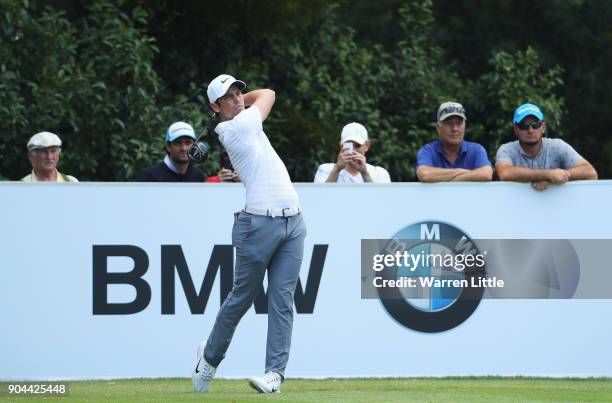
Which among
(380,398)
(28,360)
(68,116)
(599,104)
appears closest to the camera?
(380,398)

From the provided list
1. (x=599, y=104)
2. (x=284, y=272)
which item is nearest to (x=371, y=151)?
(x=599, y=104)

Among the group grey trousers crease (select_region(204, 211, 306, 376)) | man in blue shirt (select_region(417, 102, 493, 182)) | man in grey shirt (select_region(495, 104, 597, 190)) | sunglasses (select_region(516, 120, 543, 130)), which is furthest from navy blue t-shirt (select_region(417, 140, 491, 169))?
grey trousers crease (select_region(204, 211, 306, 376))

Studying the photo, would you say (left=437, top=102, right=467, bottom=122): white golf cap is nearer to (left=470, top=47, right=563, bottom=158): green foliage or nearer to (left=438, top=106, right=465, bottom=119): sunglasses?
(left=438, top=106, right=465, bottom=119): sunglasses

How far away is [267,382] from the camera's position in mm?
8461

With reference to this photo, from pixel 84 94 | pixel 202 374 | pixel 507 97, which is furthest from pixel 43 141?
pixel 507 97

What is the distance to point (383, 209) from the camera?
415 inches

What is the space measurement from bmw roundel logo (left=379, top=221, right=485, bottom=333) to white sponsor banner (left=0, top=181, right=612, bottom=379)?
0.21ft

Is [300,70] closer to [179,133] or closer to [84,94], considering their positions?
[84,94]

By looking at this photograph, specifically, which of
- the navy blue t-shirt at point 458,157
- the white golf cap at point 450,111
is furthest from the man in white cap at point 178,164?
the white golf cap at point 450,111

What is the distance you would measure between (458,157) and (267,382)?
10.3 ft

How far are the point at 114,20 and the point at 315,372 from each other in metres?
5.97

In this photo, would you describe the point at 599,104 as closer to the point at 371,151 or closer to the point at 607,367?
the point at 371,151

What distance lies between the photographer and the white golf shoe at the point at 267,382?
8.45 metres

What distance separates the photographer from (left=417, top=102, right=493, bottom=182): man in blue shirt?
10.7 m
